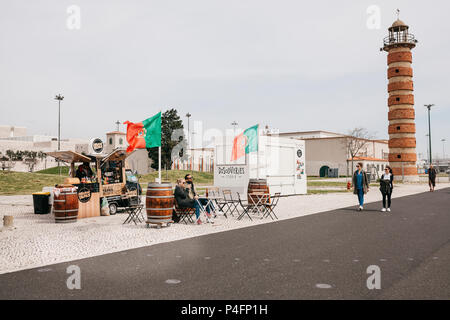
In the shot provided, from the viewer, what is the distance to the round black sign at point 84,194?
12.5 meters

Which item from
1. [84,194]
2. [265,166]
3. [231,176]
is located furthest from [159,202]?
[265,166]

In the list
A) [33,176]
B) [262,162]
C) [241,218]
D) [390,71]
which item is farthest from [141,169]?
[241,218]

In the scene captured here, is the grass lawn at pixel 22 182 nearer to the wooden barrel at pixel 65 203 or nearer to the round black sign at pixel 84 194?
the round black sign at pixel 84 194

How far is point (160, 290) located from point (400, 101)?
49.1 m

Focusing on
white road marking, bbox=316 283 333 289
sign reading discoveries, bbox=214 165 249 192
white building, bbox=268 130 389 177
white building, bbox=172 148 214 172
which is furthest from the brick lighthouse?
white road marking, bbox=316 283 333 289

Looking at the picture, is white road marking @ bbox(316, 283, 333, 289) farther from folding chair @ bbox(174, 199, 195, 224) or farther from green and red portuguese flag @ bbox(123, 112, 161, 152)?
green and red portuguese flag @ bbox(123, 112, 161, 152)

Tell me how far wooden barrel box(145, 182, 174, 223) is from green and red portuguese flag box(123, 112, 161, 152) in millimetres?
3319

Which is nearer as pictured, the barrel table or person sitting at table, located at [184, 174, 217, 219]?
the barrel table

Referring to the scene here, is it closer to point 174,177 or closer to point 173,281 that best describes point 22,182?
point 174,177

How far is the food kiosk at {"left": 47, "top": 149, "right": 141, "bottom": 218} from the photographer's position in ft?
41.8

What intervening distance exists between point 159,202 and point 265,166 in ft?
29.2

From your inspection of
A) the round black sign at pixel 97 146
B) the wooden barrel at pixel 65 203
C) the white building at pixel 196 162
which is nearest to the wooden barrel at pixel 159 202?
the wooden barrel at pixel 65 203

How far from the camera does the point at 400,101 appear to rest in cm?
4788

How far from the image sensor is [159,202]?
10477mm
